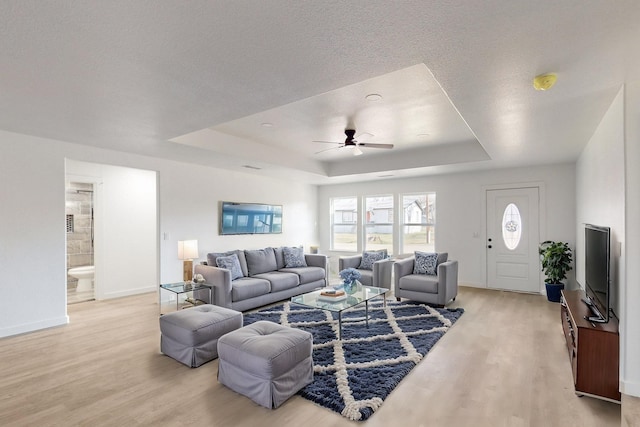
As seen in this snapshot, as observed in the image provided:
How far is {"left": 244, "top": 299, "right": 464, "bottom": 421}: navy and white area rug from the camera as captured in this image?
249cm

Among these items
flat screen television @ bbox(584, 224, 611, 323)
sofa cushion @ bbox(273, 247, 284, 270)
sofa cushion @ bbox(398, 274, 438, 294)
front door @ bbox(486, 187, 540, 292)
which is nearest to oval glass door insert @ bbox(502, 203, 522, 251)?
A: front door @ bbox(486, 187, 540, 292)

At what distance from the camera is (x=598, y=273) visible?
2807 millimetres

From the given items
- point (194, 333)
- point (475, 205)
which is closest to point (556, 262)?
point (475, 205)

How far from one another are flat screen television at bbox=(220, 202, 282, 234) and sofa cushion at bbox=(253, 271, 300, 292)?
1.26 m

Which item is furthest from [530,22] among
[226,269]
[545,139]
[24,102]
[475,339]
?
[226,269]

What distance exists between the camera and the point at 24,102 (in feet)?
9.22

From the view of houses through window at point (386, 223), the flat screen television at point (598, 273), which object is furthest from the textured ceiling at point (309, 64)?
the view of houses through window at point (386, 223)

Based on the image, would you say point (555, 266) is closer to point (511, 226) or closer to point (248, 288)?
point (511, 226)

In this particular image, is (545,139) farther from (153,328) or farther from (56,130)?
(56,130)

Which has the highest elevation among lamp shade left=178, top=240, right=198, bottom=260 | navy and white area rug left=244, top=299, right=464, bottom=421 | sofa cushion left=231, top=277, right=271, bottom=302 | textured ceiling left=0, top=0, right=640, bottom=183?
textured ceiling left=0, top=0, right=640, bottom=183

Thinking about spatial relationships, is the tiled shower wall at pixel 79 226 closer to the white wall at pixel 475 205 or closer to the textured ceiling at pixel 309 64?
the textured ceiling at pixel 309 64

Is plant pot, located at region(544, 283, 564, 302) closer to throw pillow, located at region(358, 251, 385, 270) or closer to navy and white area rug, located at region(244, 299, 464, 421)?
navy and white area rug, located at region(244, 299, 464, 421)

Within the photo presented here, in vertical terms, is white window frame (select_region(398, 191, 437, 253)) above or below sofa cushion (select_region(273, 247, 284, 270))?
above

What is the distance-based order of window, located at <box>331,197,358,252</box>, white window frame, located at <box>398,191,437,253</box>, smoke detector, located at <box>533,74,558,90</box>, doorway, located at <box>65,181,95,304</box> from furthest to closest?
window, located at <box>331,197,358,252</box>
white window frame, located at <box>398,191,437,253</box>
doorway, located at <box>65,181,95,304</box>
smoke detector, located at <box>533,74,558,90</box>
